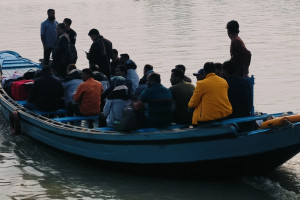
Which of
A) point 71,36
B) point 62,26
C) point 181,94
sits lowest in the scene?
point 181,94

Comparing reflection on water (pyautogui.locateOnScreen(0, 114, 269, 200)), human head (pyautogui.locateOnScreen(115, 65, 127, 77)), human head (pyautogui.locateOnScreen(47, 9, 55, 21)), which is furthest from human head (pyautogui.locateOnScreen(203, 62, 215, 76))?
human head (pyautogui.locateOnScreen(47, 9, 55, 21))

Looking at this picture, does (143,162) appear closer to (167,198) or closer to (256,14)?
(167,198)

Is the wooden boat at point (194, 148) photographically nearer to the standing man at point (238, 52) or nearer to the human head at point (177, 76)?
the human head at point (177, 76)

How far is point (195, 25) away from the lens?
38.8 metres

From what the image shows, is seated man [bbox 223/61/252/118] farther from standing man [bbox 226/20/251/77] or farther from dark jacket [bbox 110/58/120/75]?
dark jacket [bbox 110/58/120/75]

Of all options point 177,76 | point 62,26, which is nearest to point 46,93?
point 62,26

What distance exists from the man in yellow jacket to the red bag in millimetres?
5249

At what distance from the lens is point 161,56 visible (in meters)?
27.0

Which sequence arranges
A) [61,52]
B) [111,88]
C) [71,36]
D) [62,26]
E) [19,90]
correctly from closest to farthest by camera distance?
[111,88]
[19,90]
[61,52]
[62,26]
[71,36]

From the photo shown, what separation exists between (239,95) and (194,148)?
120 centimetres

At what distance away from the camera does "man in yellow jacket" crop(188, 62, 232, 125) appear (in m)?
10.1

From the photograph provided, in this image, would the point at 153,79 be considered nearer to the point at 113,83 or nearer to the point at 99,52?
the point at 113,83

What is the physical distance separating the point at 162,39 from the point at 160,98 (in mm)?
22234

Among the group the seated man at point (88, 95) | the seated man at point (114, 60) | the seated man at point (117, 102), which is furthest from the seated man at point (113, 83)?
the seated man at point (114, 60)
